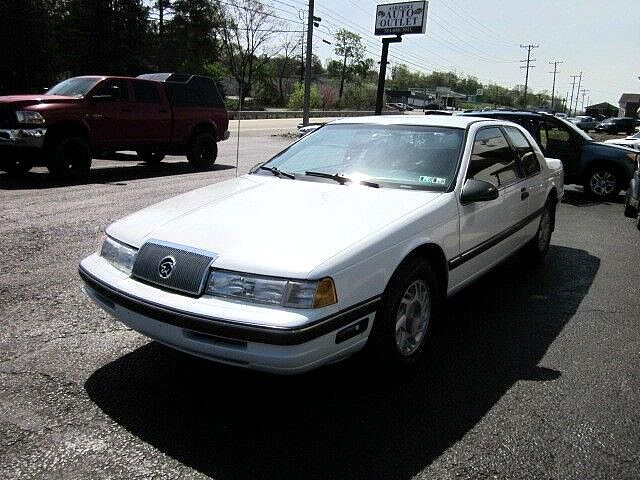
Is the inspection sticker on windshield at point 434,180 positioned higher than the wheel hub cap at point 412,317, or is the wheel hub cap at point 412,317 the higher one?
the inspection sticker on windshield at point 434,180

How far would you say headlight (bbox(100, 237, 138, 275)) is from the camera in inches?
123

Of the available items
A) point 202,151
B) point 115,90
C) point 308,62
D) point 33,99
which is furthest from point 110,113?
point 308,62

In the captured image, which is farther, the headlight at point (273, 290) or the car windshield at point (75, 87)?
the car windshield at point (75, 87)

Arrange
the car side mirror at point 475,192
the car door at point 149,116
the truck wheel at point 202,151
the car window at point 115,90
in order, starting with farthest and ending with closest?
the truck wheel at point 202,151, the car door at point 149,116, the car window at point 115,90, the car side mirror at point 475,192

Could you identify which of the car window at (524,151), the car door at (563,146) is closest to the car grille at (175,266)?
the car window at (524,151)

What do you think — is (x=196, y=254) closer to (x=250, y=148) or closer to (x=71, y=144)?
(x=71, y=144)

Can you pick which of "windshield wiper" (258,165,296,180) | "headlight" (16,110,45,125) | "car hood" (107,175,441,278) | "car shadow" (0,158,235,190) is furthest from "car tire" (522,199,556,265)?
"headlight" (16,110,45,125)

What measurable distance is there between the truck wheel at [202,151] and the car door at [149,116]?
2.57 feet

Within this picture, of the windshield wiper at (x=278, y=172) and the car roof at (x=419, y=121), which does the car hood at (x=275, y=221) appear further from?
the car roof at (x=419, y=121)

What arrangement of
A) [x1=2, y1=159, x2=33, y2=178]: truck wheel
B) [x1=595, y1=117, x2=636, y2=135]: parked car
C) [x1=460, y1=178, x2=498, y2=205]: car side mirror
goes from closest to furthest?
[x1=460, y1=178, x2=498, y2=205]: car side mirror
[x1=2, y1=159, x2=33, y2=178]: truck wheel
[x1=595, y1=117, x2=636, y2=135]: parked car

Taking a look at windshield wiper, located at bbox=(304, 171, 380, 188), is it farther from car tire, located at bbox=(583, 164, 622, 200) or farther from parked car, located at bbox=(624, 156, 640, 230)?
car tire, located at bbox=(583, 164, 622, 200)

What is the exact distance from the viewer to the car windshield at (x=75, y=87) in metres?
11.0

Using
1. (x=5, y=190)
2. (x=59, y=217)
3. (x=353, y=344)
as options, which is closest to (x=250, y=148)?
(x=5, y=190)

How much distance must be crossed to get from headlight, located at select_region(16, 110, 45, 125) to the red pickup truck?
2 cm
